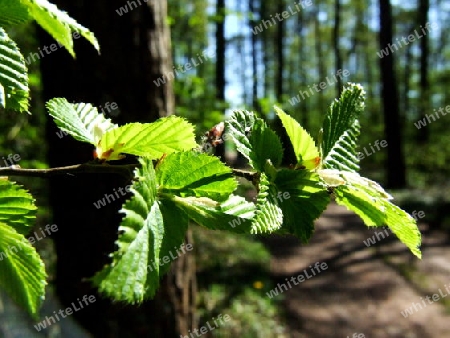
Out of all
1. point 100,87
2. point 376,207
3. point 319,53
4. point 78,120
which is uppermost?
point 319,53

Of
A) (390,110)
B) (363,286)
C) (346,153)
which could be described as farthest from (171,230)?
(390,110)

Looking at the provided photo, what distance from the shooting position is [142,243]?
16.6 inches

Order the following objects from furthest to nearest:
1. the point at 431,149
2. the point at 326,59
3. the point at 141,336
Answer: the point at 326,59 → the point at 431,149 → the point at 141,336

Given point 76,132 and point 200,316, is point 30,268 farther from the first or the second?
point 200,316

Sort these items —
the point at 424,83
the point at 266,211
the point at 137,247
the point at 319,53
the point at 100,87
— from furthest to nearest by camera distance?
1. the point at 319,53
2. the point at 424,83
3. the point at 100,87
4. the point at 266,211
5. the point at 137,247

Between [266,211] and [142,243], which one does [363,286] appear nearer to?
[266,211]

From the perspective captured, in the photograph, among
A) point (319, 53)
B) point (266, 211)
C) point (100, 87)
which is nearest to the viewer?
point (266, 211)

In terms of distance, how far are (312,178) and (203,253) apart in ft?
28.3

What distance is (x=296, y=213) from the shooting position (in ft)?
2.07

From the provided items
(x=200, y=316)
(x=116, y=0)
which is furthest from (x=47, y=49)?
(x=200, y=316)

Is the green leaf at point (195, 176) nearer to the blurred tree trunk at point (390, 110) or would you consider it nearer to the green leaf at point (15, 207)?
the green leaf at point (15, 207)

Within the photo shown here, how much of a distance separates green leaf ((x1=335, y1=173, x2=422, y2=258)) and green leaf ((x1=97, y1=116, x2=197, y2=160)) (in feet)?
0.69

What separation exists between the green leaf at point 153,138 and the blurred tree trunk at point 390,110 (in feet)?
50.9

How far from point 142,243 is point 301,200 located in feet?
0.88
